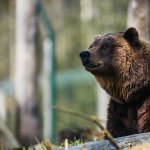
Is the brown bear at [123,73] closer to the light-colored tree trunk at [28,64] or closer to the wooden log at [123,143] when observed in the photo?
the wooden log at [123,143]

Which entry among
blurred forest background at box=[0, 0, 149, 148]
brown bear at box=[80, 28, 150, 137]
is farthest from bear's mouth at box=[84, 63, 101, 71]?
blurred forest background at box=[0, 0, 149, 148]

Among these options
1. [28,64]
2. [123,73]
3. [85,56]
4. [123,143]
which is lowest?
[28,64]

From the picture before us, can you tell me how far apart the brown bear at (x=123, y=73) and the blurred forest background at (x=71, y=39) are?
15.9 meters

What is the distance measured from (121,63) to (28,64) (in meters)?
8.60

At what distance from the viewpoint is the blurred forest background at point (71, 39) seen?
95.7ft

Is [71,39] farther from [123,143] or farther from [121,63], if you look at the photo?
[123,143]

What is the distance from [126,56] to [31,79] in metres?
8.68

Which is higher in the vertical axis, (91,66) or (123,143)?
(91,66)

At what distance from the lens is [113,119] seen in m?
9.50

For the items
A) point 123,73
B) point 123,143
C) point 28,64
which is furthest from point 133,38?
point 28,64

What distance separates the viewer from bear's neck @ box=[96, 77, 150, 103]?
9445 mm

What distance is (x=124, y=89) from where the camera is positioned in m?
9.59

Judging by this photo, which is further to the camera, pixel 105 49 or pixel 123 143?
pixel 105 49

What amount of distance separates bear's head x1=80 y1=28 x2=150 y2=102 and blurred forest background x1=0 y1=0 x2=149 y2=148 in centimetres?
1589
